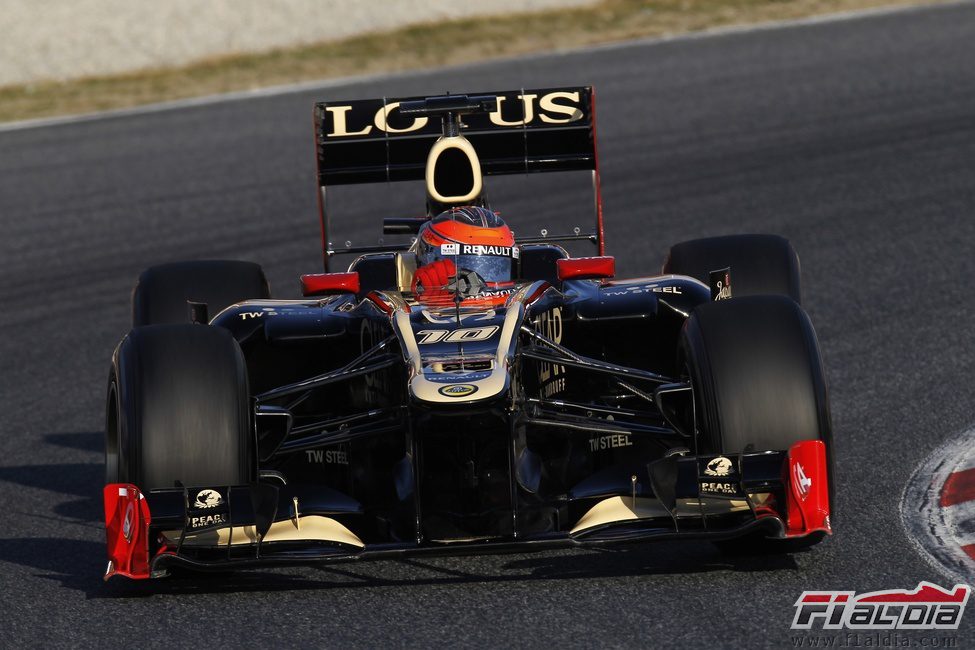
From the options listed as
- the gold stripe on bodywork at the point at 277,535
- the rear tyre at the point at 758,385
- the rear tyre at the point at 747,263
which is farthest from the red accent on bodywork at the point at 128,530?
the rear tyre at the point at 747,263

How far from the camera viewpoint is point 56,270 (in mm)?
14906

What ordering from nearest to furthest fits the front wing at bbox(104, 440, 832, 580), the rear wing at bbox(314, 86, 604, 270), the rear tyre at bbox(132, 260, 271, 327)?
the front wing at bbox(104, 440, 832, 580), the rear tyre at bbox(132, 260, 271, 327), the rear wing at bbox(314, 86, 604, 270)

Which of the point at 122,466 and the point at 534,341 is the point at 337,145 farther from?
the point at 122,466

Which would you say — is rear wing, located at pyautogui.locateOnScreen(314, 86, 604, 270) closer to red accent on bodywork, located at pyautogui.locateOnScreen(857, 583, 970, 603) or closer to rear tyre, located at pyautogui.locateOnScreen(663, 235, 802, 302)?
rear tyre, located at pyautogui.locateOnScreen(663, 235, 802, 302)

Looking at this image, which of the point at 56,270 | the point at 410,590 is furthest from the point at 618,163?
the point at 410,590

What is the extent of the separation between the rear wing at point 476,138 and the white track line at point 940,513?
2.63m

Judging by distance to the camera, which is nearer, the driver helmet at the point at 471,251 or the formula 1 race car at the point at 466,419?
the formula 1 race car at the point at 466,419

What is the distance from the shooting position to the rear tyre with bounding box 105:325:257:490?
676 cm

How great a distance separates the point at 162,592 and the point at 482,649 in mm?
1575

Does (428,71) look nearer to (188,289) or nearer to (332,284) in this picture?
(188,289)

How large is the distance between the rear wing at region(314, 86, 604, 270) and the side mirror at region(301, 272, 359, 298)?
5.74 feet

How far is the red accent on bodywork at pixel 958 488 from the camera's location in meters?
7.66

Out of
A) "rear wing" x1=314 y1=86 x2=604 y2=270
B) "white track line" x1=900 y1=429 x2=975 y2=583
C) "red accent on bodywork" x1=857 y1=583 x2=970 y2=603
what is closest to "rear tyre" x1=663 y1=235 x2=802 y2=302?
"rear wing" x1=314 y1=86 x2=604 y2=270

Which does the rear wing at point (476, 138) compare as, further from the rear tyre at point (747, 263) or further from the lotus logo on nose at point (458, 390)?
the lotus logo on nose at point (458, 390)
